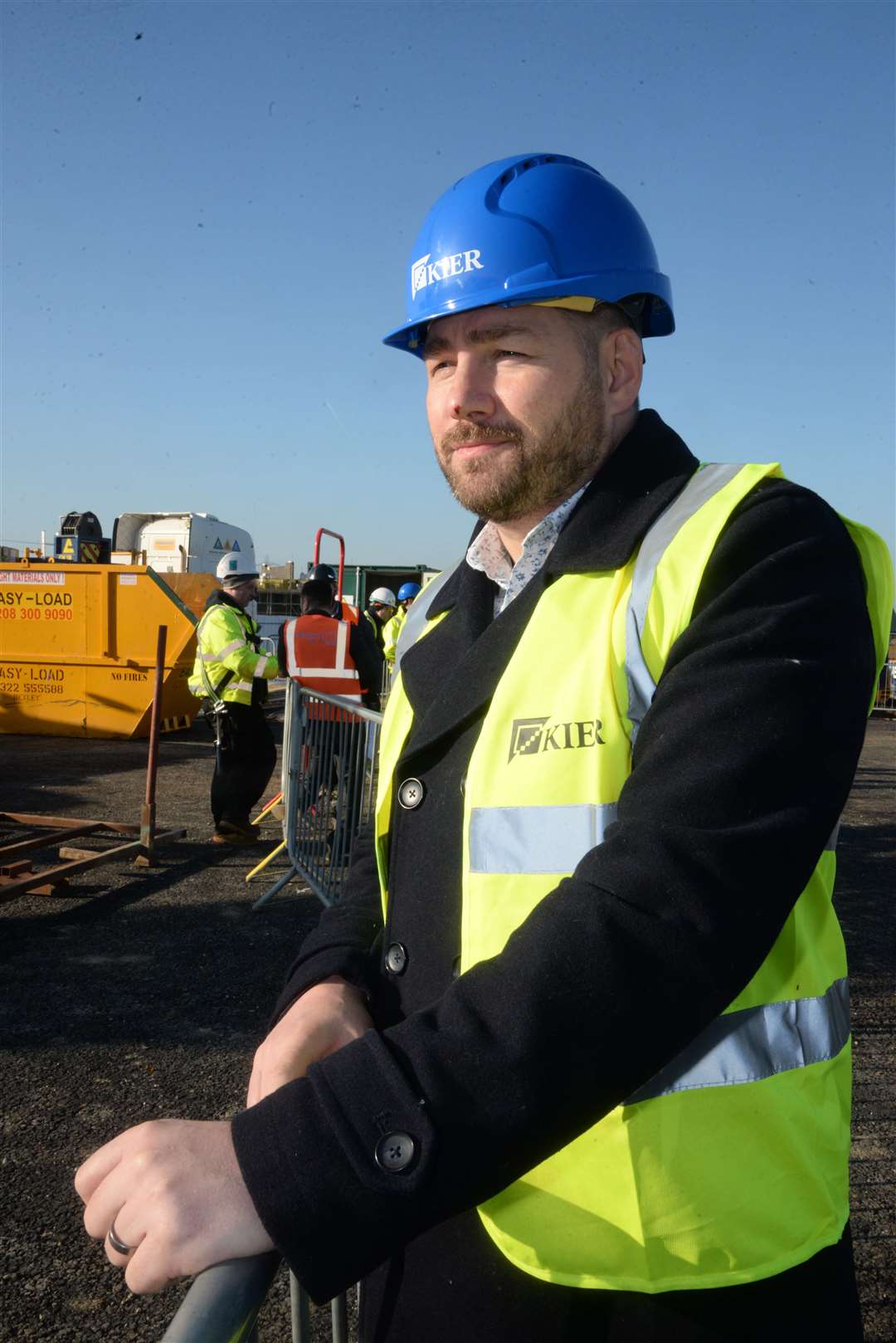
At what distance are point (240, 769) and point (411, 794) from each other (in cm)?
701

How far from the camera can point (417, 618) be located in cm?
177

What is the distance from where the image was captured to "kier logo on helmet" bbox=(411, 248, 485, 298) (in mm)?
1526

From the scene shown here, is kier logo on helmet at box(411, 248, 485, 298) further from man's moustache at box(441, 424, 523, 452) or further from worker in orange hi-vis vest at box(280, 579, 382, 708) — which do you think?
worker in orange hi-vis vest at box(280, 579, 382, 708)

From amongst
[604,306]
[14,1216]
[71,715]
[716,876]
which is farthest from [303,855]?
[71,715]

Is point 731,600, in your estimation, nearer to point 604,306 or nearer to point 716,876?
point 716,876

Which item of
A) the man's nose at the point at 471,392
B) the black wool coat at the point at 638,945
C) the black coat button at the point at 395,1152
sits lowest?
the black coat button at the point at 395,1152

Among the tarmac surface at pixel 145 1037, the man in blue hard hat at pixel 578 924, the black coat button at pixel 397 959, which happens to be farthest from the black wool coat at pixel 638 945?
the tarmac surface at pixel 145 1037

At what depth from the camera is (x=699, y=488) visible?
3.98 feet

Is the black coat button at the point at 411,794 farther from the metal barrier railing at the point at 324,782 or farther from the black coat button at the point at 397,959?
the metal barrier railing at the point at 324,782

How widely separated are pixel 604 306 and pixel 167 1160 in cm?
135

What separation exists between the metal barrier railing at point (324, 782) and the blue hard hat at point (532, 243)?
3.97 meters

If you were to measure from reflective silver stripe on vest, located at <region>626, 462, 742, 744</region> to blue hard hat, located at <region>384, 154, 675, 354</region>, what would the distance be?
463 mm

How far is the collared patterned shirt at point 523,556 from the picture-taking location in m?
1.49

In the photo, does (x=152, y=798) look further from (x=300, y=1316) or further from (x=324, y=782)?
(x=300, y=1316)
